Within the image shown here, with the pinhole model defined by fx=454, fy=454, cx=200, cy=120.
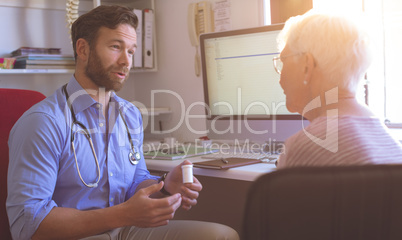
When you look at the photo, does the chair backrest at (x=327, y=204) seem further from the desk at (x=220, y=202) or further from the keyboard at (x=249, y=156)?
the desk at (x=220, y=202)

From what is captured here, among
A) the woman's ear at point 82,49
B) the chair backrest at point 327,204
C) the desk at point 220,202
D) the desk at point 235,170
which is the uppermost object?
the woman's ear at point 82,49

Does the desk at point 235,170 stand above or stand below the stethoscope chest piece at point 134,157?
below

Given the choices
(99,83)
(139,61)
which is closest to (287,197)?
(99,83)

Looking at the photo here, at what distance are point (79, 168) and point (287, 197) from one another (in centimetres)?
100

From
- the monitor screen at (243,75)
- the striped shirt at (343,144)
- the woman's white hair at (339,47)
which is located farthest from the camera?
the monitor screen at (243,75)

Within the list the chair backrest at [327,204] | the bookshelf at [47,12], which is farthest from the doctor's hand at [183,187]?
the bookshelf at [47,12]

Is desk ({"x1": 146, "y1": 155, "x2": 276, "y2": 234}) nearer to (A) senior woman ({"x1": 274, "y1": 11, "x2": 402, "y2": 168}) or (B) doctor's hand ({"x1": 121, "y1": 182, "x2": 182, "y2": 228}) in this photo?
(B) doctor's hand ({"x1": 121, "y1": 182, "x2": 182, "y2": 228})

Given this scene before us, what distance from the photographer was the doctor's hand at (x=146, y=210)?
131 cm

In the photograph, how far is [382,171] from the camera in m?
0.59

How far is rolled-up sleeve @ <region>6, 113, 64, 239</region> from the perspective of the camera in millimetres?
1289

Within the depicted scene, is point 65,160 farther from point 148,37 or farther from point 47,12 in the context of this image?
point 47,12

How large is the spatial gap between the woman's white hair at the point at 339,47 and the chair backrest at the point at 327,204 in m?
0.52

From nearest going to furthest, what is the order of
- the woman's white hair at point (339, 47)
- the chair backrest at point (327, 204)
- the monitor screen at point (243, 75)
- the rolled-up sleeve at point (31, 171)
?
the chair backrest at point (327, 204) < the woman's white hair at point (339, 47) < the rolled-up sleeve at point (31, 171) < the monitor screen at point (243, 75)

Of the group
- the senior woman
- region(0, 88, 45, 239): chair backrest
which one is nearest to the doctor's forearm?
region(0, 88, 45, 239): chair backrest
